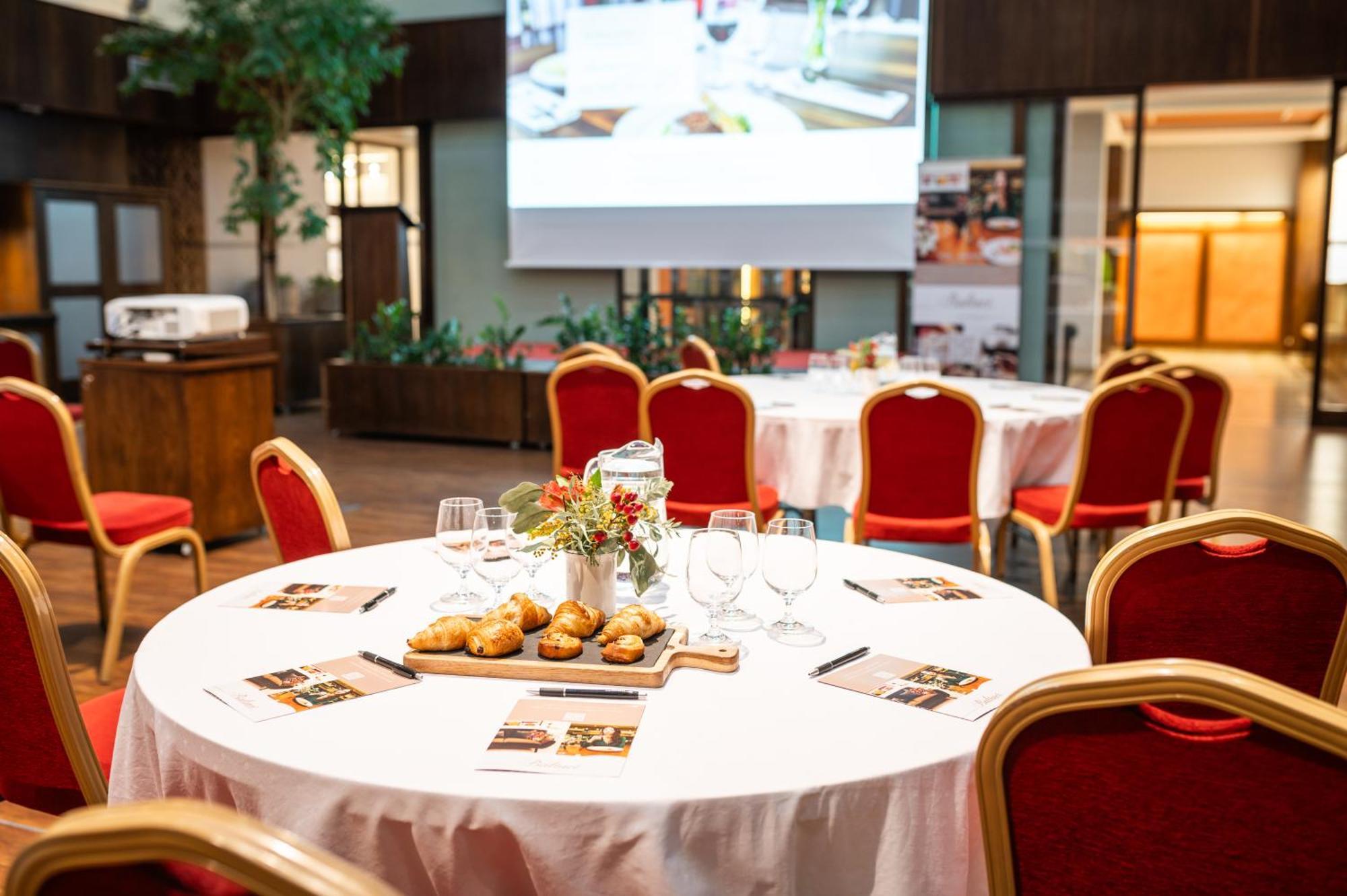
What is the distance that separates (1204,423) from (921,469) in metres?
1.48

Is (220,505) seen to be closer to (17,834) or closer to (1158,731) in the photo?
(17,834)

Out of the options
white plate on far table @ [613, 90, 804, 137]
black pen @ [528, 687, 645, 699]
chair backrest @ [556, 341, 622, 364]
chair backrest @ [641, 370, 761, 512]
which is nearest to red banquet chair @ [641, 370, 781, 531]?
chair backrest @ [641, 370, 761, 512]

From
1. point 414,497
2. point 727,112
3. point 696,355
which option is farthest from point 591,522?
point 727,112

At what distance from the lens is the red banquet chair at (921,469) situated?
395 centimetres

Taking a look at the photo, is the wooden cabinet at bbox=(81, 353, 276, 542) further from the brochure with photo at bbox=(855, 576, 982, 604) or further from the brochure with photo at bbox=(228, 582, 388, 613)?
the brochure with photo at bbox=(855, 576, 982, 604)

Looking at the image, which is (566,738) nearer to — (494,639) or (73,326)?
(494,639)

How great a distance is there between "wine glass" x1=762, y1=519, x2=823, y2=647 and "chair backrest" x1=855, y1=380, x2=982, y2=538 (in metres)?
2.01

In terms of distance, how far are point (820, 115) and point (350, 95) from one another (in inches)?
160

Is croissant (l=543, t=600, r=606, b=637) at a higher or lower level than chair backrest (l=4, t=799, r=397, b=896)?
lower

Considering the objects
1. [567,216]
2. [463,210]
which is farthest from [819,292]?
[463,210]

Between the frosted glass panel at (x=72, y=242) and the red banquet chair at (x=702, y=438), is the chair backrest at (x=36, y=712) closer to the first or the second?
the red banquet chair at (x=702, y=438)

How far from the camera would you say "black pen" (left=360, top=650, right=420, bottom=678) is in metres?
1.74

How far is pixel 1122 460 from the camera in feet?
13.7

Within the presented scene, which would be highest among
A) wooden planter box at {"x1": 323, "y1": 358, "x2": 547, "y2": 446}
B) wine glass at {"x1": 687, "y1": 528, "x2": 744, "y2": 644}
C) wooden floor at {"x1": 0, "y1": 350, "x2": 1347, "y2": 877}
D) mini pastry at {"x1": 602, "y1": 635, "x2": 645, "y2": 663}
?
wine glass at {"x1": 687, "y1": 528, "x2": 744, "y2": 644}
